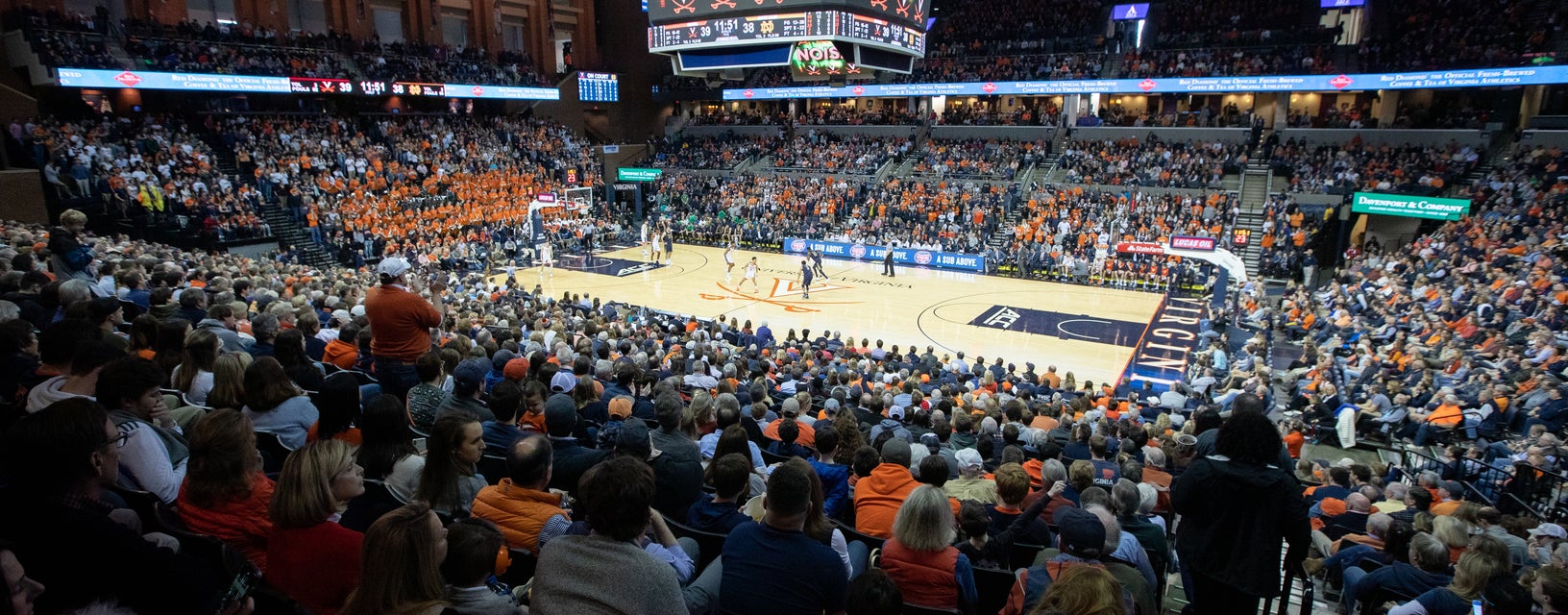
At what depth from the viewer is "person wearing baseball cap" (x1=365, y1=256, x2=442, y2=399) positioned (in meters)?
6.18

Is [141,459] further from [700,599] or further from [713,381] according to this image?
[713,381]

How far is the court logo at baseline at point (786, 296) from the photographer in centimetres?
2286

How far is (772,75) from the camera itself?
43.3m

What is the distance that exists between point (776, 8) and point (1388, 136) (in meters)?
25.5

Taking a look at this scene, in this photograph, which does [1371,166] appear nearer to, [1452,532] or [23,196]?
[1452,532]

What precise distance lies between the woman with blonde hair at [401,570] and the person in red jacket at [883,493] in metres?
2.64

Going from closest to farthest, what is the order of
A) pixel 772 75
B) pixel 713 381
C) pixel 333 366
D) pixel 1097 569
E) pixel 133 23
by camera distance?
1. pixel 1097 569
2. pixel 333 366
3. pixel 713 381
4. pixel 133 23
5. pixel 772 75

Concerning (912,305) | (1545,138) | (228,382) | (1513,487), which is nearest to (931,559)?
(228,382)

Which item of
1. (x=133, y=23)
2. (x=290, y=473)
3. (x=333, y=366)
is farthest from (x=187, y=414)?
(x=133, y=23)

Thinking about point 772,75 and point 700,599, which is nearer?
point 700,599

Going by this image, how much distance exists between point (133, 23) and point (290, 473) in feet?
106

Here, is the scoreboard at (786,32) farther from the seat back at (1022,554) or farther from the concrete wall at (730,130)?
the concrete wall at (730,130)

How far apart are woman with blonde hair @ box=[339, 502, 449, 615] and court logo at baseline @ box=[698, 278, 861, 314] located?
19.6 meters

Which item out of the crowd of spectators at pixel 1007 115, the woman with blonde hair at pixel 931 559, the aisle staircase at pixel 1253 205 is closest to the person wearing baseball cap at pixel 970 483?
the woman with blonde hair at pixel 931 559
